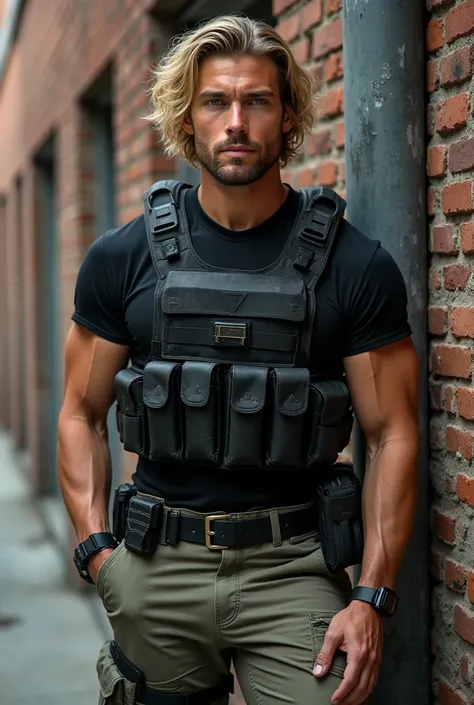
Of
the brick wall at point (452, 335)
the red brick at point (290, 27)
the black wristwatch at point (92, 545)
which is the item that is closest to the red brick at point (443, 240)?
the brick wall at point (452, 335)

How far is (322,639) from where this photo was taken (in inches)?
81.6

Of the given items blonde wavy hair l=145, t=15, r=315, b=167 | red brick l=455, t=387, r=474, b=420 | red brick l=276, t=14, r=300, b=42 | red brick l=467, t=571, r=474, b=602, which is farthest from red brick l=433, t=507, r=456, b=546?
red brick l=276, t=14, r=300, b=42

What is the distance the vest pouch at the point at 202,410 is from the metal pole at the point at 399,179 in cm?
43

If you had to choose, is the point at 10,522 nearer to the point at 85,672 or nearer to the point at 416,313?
the point at 85,672

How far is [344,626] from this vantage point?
203 centimetres

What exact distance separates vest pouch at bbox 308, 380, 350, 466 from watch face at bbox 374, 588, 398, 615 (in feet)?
0.99

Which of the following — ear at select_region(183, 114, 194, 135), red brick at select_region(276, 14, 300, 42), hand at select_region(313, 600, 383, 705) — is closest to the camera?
hand at select_region(313, 600, 383, 705)

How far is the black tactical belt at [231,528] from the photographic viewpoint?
7.04 ft

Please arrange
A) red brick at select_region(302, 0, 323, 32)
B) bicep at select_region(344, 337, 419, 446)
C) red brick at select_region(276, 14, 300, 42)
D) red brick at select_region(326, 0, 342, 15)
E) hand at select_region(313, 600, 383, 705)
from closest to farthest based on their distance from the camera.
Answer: hand at select_region(313, 600, 383, 705), bicep at select_region(344, 337, 419, 446), red brick at select_region(326, 0, 342, 15), red brick at select_region(302, 0, 323, 32), red brick at select_region(276, 14, 300, 42)

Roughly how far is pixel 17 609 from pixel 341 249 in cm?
426

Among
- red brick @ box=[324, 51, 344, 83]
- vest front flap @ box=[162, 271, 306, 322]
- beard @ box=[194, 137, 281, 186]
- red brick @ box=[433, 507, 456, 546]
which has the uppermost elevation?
red brick @ box=[324, 51, 344, 83]

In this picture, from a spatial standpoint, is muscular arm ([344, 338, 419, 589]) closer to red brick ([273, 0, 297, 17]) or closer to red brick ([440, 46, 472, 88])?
red brick ([440, 46, 472, 88])

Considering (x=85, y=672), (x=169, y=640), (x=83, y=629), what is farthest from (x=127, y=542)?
(x=83, y=629)

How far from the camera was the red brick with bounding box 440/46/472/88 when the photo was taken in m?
2.09
